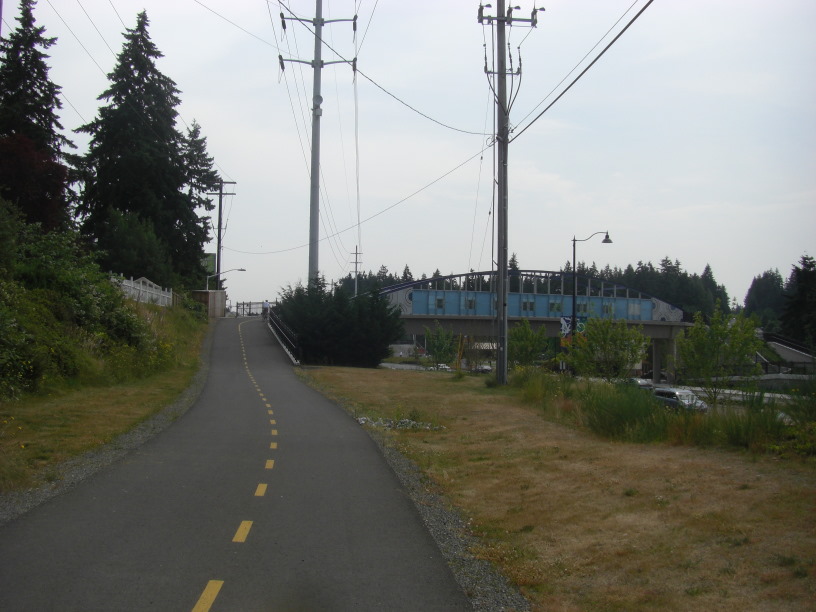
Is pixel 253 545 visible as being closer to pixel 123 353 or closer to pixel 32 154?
pixel 123 353

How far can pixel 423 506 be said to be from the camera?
967 centimetres

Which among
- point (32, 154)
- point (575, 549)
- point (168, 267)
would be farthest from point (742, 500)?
point (168, 267)

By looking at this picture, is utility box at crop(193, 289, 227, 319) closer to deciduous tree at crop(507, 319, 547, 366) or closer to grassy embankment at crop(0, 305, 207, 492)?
grassy embankment at crop(0, 305, 207, 492)

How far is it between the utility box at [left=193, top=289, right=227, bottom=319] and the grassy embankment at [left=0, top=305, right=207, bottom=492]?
2911 centimetres

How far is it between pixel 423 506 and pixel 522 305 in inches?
2561

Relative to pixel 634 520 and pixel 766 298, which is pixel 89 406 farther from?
pixel 766 298

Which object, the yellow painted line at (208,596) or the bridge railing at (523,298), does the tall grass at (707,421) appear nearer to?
the yellow painted line at (208,596)

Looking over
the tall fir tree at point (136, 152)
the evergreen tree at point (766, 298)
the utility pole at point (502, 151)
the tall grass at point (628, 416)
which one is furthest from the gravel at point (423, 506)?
the tall fir tree at point (136, 152)

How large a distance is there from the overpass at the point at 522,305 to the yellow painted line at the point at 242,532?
5800cm

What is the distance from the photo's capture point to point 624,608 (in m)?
5.95

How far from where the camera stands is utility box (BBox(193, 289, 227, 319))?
63.5 meters

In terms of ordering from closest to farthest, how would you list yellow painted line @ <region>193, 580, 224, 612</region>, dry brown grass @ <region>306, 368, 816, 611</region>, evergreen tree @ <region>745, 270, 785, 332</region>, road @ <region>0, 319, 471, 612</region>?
1. yellow painted line @ <region>193, 580, 224, 612</region>
2. road @ <region>0, 319, 471, 612</region>
3. dry brown grass @ <region>306, 368, 816, 611</region>
4. evergreen tree @ <region>745, 270, 785, 332</region>

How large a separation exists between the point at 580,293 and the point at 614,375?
179 feet

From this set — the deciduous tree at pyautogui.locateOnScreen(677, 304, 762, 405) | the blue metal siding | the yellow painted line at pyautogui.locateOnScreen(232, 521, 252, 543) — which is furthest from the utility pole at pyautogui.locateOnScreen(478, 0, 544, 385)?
the blue metal siding
